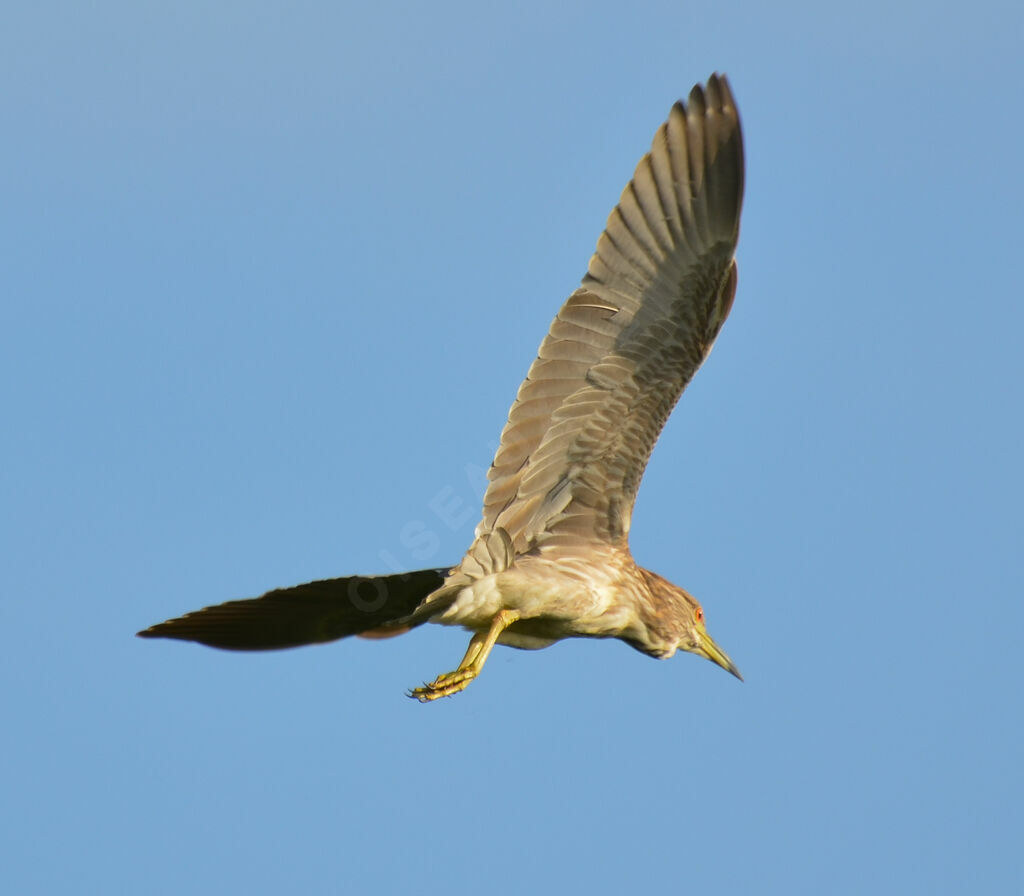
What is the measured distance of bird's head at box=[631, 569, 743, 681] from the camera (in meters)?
9.23

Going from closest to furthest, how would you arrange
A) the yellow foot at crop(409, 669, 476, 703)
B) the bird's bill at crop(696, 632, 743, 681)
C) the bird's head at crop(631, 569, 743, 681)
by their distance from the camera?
the yellow foot at crop(409, 669, 476, 703), the bird's head at crop(631, 569, 743, 681), the bird's bill at crop(696, 632, 743, 681)

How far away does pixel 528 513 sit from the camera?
354 inches

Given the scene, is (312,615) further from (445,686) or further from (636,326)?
(636,326)

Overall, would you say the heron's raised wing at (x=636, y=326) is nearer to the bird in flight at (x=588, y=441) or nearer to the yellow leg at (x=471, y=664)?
the bird in flight at (x=588, y=441)

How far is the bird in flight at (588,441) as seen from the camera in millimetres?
8492

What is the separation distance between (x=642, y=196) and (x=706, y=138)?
1.60 ft

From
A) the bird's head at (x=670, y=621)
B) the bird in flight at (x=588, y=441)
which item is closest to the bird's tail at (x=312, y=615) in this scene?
the bird in flight at (x=588, y=441)

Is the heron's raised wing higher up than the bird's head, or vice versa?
the heron's raised wing

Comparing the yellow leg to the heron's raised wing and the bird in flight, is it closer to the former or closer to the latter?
the bird in flight

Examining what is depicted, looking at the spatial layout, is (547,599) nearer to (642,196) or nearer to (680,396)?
(680,396)

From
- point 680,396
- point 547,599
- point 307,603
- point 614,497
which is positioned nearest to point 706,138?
point 680,396

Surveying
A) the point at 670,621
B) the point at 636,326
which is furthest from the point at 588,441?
the point at 670,621

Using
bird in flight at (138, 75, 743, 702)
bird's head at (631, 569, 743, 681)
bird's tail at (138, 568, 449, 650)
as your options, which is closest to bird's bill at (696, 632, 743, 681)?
bird's head at (631, 569, 743, 681)

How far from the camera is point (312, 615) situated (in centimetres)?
889
